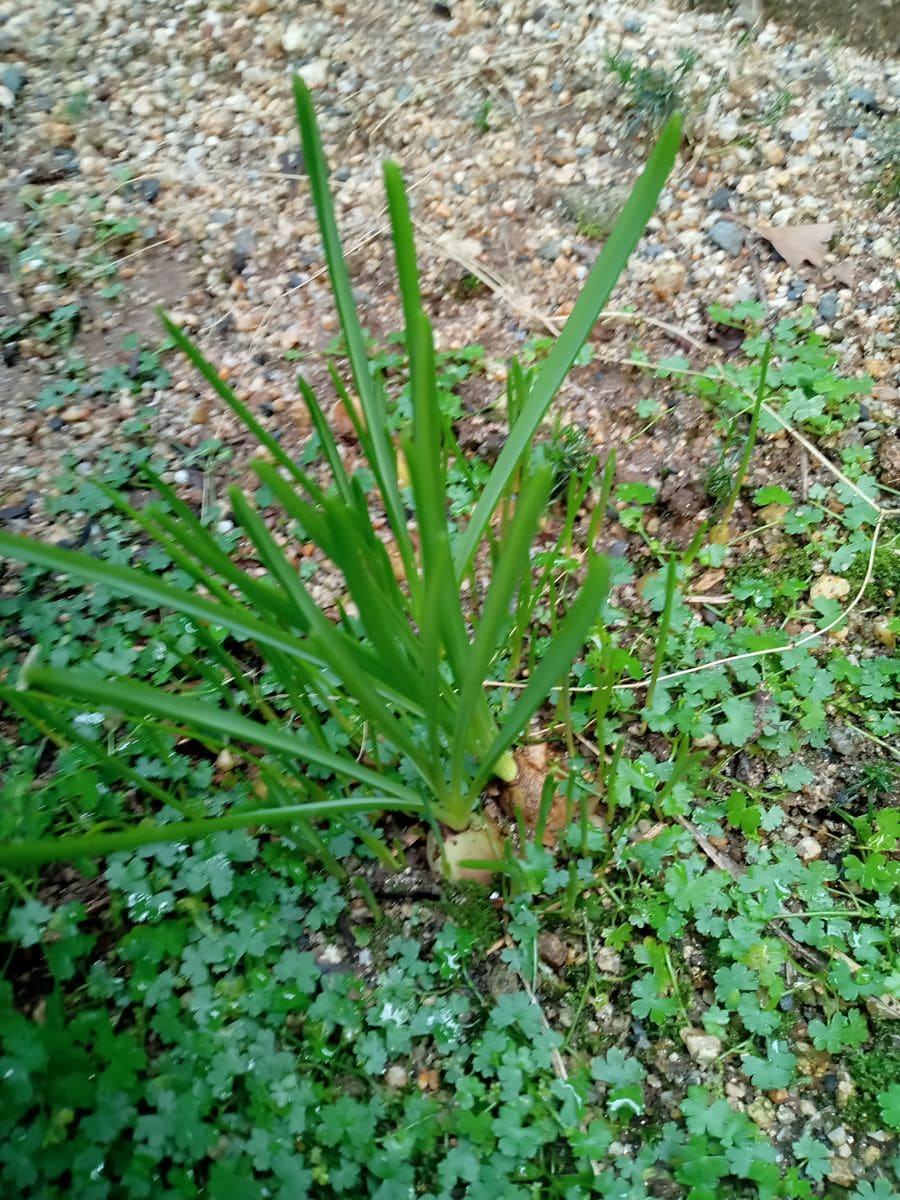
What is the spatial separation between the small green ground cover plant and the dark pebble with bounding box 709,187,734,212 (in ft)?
2.27

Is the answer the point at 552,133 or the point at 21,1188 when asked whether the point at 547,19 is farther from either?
the point at 21,1188

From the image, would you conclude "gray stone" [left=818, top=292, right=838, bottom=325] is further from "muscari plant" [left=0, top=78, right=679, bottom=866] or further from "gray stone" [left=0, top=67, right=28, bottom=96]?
"gray stone" [left=0, top=67, right=28, bottom=96]

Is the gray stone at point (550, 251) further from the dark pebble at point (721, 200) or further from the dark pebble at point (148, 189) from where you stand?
the dark pebble at point (148, 189)

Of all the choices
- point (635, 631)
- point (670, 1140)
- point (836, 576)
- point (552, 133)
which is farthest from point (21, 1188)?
point (552, 133)

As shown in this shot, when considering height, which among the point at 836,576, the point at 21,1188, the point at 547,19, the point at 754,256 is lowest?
the point at 21,1188

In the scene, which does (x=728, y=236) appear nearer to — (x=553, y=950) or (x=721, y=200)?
(x=721, y=200)

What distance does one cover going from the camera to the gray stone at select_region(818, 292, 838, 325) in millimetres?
1475

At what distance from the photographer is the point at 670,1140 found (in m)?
0.91

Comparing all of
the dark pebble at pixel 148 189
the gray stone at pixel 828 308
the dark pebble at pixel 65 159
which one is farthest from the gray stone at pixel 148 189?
the gray stone at pixel 828 308

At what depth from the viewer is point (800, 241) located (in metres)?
1.55

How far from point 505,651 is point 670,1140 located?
588 millimetres

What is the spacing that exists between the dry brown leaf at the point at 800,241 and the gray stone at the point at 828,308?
8 centimetres

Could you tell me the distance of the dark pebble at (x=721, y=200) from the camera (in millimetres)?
1610

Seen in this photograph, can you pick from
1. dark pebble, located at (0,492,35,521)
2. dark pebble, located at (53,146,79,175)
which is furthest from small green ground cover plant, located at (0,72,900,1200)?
dark pebble, located at (53,146,79,175)
